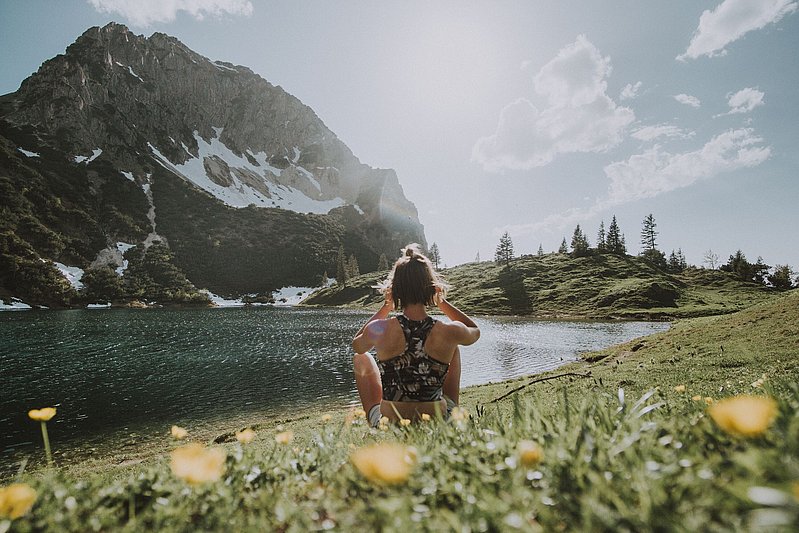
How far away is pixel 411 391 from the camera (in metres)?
5.00

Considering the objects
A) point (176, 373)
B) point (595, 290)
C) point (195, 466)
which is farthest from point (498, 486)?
point (595, 290)

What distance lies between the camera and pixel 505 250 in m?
133

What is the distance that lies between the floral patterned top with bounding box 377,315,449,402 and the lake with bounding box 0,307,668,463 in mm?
15925

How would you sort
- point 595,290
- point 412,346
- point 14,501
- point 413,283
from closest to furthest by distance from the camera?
1. point 14,501
2. point 412,346
3. point 413,283
4. point 595,290

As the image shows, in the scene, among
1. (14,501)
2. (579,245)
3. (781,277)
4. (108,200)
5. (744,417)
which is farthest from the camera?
(108,200)

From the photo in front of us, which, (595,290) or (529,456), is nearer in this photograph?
(529,456)

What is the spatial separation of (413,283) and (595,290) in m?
95.4

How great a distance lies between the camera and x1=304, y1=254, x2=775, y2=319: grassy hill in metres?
75.3

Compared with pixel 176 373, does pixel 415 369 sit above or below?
above

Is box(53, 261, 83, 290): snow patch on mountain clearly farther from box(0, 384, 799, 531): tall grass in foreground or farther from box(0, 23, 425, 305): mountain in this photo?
box(0, 384, 799, 531): tall grass in foreground

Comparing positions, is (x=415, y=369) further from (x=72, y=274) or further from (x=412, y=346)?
(x=72, y=274)

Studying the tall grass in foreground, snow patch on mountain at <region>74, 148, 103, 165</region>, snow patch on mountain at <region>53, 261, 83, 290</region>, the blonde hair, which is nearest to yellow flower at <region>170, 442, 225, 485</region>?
the tall grass in foreground

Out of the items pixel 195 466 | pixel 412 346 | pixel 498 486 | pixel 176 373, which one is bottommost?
pixel 176 373

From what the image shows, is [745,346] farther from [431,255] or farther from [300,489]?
[431,255]
